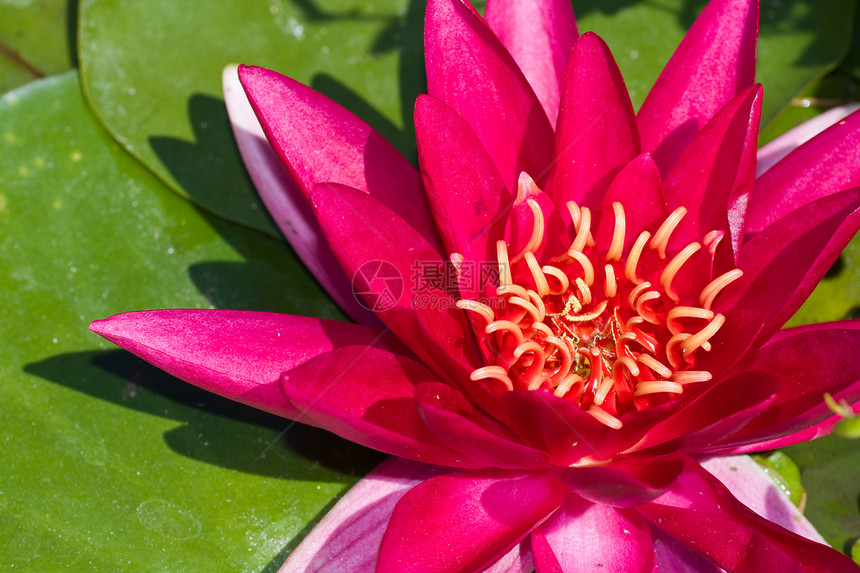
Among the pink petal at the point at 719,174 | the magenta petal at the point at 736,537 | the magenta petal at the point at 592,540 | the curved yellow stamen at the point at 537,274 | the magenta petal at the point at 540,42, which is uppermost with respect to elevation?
the magenta petal at the point at 540,42

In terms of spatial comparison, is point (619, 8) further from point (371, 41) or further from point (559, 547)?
point (559, 547)

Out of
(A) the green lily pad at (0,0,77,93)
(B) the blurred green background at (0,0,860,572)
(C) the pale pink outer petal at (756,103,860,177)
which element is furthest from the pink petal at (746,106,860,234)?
(A) the green lily pad at (0,0,77,93)

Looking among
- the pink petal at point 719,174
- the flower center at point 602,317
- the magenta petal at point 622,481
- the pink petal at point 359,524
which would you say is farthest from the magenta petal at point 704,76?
the pink petal at point 359,524

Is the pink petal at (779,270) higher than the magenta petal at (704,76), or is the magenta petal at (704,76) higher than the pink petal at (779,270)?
the magenta petal at (704,76)

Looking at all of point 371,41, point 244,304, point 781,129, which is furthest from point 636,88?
point 244,304

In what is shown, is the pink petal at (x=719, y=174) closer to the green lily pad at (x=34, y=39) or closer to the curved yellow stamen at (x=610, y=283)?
the curved yellow stamen at (x=610, y=283)

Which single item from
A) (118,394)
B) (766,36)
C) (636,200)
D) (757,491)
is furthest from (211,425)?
(766,36)

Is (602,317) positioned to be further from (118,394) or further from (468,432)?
(118,394)
